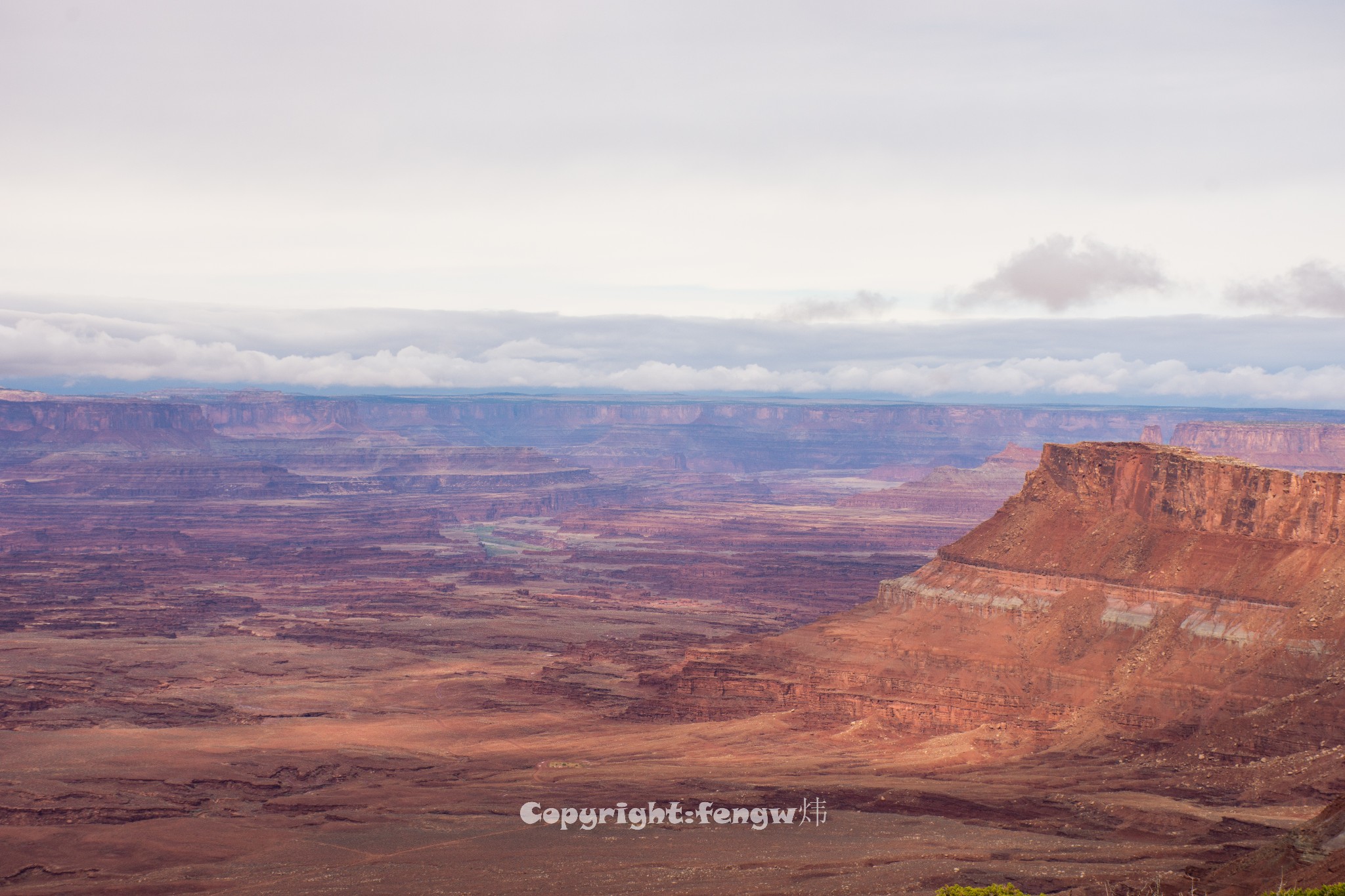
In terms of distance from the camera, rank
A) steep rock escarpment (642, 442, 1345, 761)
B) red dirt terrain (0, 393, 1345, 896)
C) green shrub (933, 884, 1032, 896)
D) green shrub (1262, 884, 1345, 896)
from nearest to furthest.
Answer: green shrub (1262, 884, 1345, 896)
green shrub (933, 884, 1032, 896)
red dirt terrain (0, 393, 1345, 896)
steep rock escarpment (642, 442, 1345, 761)

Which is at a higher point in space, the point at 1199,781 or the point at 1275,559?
the point at 1275,559

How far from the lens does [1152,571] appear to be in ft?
304

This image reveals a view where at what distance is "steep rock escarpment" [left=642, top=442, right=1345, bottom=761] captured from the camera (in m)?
80.9

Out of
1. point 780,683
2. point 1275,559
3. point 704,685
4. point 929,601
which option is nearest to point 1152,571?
point 1275,559

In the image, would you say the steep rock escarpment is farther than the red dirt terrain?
Yes

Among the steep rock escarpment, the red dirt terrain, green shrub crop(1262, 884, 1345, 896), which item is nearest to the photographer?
green shrub crop(1262, 884, 1345, 896)

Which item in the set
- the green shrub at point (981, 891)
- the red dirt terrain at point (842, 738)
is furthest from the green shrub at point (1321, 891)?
the green shrub at point (981, 891)

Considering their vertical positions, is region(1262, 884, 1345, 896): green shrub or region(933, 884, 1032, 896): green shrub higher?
region(1262, 884, 1345, 896): green shrub

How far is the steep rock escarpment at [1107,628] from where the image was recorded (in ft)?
266

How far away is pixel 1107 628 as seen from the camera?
90000 millimetres

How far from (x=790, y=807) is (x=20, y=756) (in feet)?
158

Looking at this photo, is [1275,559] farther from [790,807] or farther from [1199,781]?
[790,807]

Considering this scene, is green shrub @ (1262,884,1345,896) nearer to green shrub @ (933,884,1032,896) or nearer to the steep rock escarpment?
green shrub @ (933,884,1032,896)

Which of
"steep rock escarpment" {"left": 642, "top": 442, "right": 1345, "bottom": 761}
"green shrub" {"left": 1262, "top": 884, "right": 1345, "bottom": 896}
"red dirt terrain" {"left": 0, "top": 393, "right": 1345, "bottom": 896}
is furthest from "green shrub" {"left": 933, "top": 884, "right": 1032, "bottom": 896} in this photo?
"steep rock escarpment" {"left": 642, "top": 442, "right": 1345, "bottom": 761}
